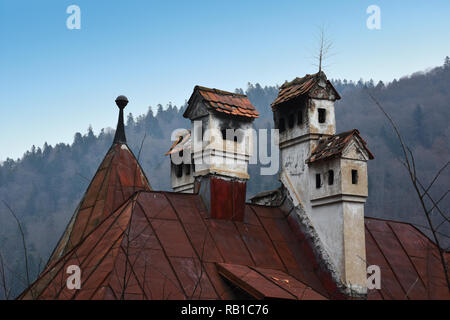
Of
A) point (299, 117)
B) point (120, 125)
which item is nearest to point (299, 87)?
point (299, 117)

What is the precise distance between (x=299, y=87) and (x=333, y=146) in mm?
2851

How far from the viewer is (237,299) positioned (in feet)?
50.1

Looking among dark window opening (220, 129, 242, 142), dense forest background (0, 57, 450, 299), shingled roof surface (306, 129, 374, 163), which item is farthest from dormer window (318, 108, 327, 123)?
dense forest background (0, 57, 450, 299)

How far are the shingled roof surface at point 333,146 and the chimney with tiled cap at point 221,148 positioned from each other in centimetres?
200

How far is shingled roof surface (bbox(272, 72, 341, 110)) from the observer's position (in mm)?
19797

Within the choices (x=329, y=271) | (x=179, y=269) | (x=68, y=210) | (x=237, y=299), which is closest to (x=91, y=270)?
(x=179, y=269)

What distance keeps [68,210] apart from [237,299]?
358 ft

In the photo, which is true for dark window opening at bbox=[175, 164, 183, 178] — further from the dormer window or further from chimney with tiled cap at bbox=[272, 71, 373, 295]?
the dormer window

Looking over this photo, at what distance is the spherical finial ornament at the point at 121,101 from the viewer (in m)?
20.9

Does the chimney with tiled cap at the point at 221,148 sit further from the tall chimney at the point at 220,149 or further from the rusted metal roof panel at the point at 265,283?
the rusted metal roof panel at the point at 265,283

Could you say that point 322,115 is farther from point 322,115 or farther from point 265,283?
point 265,283

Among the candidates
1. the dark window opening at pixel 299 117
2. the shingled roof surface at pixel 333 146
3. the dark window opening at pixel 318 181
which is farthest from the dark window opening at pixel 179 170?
the dark window opening at pixel 318 181
